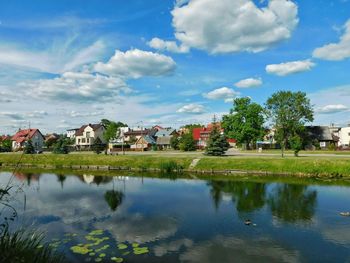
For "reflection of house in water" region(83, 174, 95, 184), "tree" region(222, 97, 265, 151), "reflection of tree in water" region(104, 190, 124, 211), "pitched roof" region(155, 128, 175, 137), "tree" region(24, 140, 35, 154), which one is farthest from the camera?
"pitched roof" region(155, 128, 175, 137)

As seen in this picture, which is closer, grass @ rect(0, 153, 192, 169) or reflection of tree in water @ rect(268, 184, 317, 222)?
reflection of tree in water @ rect(268, 184, 317, 222)

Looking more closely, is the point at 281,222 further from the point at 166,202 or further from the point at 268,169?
the point at 268,169

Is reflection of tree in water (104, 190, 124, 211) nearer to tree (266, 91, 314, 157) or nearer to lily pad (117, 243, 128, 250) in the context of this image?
lily pad (117, 243, 128, 250)

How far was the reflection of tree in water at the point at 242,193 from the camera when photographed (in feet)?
80.5

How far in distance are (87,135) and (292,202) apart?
95086 millimetres

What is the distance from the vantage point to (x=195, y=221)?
19828 millimetres

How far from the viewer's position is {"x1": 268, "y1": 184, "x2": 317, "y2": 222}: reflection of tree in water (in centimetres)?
2132

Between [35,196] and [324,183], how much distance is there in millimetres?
29806

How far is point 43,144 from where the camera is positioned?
360 ft

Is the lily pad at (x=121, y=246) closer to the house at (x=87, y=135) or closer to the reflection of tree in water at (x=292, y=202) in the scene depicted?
the reflection of tree in water at (x=292, y=202)

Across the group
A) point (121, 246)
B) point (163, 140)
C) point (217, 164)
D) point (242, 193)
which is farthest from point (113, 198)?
point (163, 140)

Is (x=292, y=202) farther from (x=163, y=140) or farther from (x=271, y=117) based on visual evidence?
(x=163, y=140)

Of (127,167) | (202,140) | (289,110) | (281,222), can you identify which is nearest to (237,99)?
(289,110)

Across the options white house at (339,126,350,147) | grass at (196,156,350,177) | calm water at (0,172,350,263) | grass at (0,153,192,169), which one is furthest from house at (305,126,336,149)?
calm water at (0,172,350,263)
